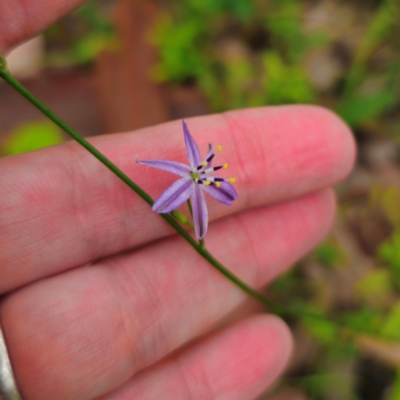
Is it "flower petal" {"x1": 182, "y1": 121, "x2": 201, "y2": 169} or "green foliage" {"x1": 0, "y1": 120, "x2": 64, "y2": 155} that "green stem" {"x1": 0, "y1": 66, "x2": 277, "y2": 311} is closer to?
"flower petal" {"x1": 182, "y1": 121, "x2": 201, "y2": 169}

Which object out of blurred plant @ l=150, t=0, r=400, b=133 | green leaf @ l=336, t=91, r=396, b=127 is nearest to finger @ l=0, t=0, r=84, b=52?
blurred plant @ l=150, t=0, r=400, b=133

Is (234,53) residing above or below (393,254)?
above

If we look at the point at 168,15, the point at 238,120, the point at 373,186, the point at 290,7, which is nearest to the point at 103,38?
the point at 168,15

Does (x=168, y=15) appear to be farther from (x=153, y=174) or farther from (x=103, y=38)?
(x=153, y=174)

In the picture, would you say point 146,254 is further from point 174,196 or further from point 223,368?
point 223,368

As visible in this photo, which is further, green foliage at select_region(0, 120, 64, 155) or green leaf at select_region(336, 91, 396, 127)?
green leaf at select_region(336, 91, 396, 127)

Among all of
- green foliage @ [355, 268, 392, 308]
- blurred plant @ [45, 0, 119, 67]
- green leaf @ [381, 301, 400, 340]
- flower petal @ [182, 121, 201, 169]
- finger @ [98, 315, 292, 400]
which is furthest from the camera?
blurred plant @ [45, 0, 119, 67]

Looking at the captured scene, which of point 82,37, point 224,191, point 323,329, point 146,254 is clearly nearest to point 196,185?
point 224,191

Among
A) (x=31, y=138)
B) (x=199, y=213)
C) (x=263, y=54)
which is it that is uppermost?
(x=263, y=54)
